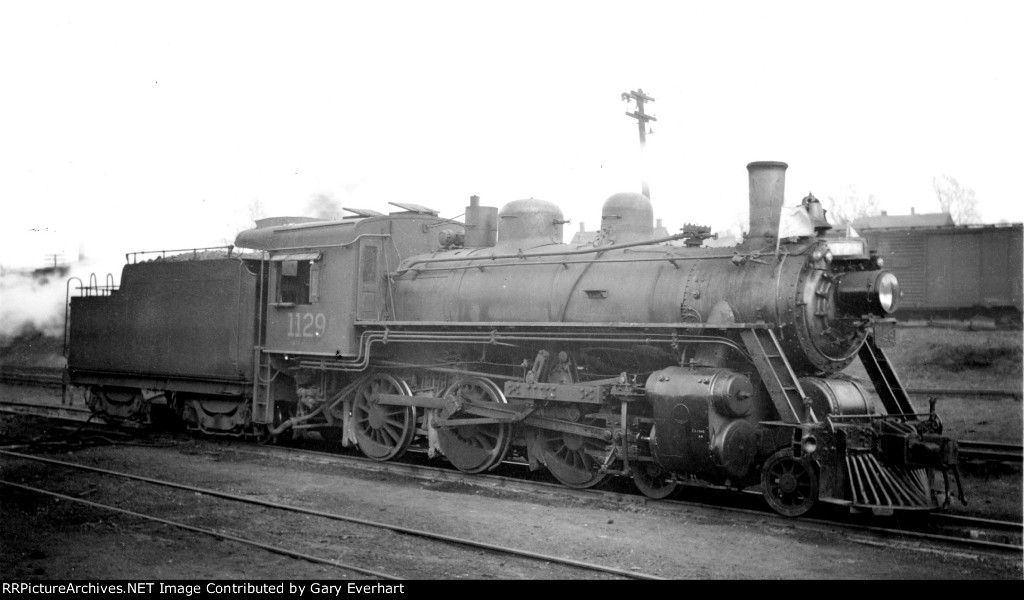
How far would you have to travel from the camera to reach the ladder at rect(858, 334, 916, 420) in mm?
8656

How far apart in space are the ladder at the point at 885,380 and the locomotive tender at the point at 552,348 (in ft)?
0.07

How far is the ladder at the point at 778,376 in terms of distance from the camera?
771 centimetres

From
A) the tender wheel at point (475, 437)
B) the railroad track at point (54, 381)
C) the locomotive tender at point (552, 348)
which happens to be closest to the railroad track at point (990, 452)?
the locomotive tender at point (552, 348)

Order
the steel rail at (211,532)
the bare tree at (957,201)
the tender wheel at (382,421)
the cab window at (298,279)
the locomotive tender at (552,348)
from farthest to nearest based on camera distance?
the bare tree at (957,201)
the cab window at (298,279)
the tender wheel at (382,421)
the locomotive tender at (552,348)
the steel rail at (211,532)

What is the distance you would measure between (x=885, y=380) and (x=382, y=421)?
6295mm

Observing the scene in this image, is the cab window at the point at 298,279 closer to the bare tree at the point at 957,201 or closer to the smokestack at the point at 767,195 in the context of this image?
the smokestack at the point at 767,195

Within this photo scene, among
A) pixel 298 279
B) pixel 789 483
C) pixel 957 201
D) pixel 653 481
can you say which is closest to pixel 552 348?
pixel 653 481

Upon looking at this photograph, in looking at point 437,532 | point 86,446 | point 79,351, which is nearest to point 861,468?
point 437,532

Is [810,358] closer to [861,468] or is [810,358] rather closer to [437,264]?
[861,468]

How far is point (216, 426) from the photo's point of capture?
43.7ft

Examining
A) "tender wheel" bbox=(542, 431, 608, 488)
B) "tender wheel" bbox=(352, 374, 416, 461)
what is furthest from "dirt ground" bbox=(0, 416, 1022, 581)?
"tender wheel" bbox=(352, 374, 416, 461)

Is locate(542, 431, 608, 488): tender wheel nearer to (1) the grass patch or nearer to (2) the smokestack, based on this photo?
(2) the smokestack

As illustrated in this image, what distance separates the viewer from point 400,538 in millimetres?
7234
